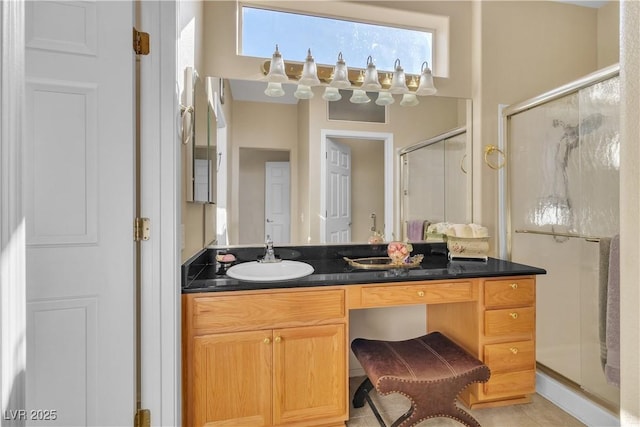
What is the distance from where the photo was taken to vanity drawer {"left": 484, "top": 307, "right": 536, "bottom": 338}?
1765 mm

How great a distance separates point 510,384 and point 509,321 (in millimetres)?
348

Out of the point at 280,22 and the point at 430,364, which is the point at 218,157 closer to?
the point at 280,22

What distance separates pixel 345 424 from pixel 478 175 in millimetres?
1791

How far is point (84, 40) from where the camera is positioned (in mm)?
Result: 1173

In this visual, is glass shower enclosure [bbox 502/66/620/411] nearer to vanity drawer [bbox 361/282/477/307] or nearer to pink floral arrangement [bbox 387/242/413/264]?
vanity drawer [bbox 361/282/477/307]

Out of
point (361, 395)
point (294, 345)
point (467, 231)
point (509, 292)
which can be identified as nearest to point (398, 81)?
point (467, 231)

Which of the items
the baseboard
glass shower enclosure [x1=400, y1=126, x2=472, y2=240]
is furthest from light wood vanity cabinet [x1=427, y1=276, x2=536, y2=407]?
glass shower enclosure [x1=400, y1=126, x2=472, y2=240]

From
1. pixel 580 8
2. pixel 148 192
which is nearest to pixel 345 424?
pixel 148 192

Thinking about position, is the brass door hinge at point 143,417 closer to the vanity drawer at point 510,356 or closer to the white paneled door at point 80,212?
the white paneled door at point 80,212

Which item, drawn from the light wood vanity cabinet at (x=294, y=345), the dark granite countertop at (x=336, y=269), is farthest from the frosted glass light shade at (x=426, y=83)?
the light wood vanity cabinet at (x=294, y=345)

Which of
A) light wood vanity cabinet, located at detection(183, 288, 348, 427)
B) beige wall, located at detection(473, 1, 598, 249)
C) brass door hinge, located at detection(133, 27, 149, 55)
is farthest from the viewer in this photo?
beige wall, located at detection(473, 1, 598, 249)

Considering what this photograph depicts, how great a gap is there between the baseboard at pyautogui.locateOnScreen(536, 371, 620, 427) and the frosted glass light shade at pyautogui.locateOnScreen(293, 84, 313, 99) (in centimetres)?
231

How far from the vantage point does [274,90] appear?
2.06 metres

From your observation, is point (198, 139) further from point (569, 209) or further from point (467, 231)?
point (569, 209)
